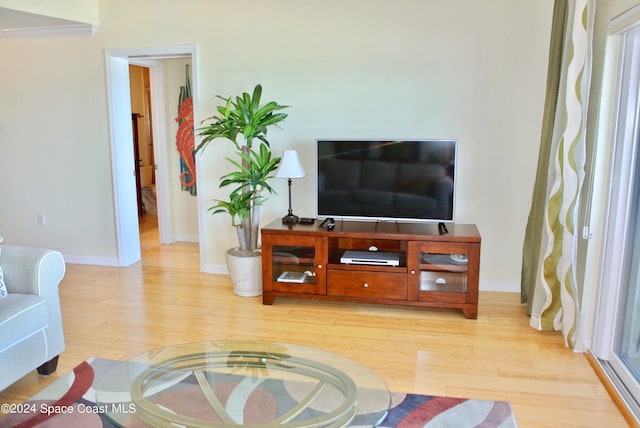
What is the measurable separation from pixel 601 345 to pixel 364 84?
2.62m

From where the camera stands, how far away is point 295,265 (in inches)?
160

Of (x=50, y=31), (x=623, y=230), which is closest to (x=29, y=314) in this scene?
(x=623, y=230)

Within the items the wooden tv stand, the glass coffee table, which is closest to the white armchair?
the glass coffee table

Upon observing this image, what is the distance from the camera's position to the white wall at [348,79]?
4.07m

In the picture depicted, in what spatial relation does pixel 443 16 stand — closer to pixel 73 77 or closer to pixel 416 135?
pixel 416 135

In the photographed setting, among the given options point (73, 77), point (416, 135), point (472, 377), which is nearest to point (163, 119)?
point (73, 77)

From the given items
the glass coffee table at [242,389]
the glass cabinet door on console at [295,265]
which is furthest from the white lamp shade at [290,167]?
the glass coffee table at [242,389]

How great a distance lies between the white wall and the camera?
4.07m

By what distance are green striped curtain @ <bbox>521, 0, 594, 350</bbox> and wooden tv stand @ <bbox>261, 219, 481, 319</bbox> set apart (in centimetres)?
49

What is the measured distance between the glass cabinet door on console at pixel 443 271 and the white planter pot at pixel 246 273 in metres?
1.28

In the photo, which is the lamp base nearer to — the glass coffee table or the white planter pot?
the white planter pot

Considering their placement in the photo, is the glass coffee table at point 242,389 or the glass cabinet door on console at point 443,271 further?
the glass cabinet door on console at point 443,271

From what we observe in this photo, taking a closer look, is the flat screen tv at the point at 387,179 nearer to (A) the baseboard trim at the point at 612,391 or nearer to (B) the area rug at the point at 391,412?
(A) the baseboard trim at the point at 612,391

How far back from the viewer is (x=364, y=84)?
14.1ft
